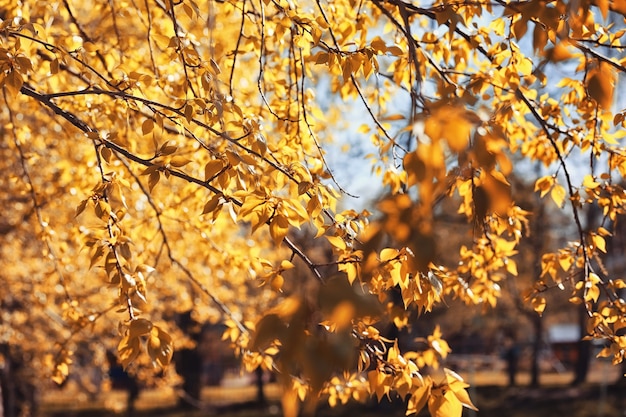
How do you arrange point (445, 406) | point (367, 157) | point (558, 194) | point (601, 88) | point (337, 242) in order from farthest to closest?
1. point (367, 157)
2. point (558, 194)
3. point (337, 242)
4. point (445, 406)
5. point (601, 88)

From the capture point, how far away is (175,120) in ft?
8.23

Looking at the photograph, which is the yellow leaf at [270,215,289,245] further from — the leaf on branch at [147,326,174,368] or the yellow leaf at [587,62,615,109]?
the yellow leaf at [587,62,615,109]

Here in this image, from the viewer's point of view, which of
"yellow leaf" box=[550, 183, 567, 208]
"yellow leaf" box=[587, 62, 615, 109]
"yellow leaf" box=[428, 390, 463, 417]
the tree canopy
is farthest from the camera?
"yellow leaf" box=[550, 183, 567, 208]

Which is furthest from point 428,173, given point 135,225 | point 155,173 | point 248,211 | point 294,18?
point 135,225

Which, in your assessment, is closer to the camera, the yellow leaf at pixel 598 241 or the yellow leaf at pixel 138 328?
the yellow leaf at pixel 138 328

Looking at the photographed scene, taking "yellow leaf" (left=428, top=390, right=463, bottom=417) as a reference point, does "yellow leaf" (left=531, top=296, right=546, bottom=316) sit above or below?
above

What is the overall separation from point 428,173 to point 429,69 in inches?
92.0

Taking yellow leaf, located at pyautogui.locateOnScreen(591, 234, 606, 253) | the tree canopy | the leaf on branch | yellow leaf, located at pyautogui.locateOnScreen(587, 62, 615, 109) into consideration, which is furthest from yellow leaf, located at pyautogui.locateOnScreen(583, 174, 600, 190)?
the leaf on branch

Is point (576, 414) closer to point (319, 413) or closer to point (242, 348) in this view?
point (319, 413)

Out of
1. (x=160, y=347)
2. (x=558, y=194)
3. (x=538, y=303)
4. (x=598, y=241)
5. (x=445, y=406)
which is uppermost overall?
(x=558, y=194)

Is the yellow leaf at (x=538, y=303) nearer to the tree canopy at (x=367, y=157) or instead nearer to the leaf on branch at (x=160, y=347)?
the tree canopy at (x=367, y=157)

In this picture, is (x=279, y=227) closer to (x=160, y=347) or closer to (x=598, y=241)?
(x=160, y=347)

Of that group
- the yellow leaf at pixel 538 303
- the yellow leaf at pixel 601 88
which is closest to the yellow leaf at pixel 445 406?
the yellow leaf at pixel 601 88

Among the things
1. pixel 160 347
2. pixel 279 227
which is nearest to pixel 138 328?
pixel 160 347
